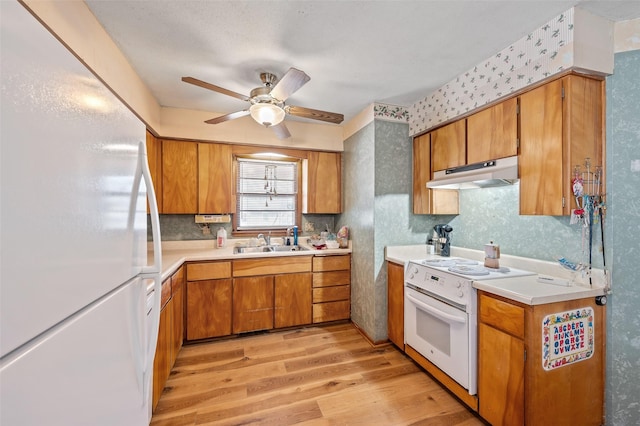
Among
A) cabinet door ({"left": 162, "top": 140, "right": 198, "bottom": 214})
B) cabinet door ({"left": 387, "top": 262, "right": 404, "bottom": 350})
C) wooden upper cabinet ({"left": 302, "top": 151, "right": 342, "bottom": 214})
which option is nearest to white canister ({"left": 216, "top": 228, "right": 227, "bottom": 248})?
cabinet door ({"left": 162, "top": 140, "right": 198, "bottom": 214})

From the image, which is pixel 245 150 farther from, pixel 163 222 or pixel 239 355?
pixel 239 355

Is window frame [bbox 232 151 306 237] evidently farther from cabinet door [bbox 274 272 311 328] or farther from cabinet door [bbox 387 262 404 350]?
cabinet door [bbox 387 262 404 350]

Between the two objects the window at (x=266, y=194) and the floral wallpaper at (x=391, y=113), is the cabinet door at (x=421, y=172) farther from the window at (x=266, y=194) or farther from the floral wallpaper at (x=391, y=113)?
the window at (x=266, y=194)

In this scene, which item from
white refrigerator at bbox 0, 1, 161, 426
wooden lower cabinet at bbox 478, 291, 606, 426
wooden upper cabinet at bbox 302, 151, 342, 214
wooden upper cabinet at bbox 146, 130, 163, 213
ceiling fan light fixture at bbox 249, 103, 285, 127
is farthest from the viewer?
wooden upper cabinet at bbox 302, 151, 342, 214

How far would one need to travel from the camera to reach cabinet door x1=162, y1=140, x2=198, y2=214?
2895 millimetres

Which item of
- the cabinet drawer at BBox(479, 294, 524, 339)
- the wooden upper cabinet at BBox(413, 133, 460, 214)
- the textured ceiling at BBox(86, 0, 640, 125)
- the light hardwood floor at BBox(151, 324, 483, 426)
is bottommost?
the light hardwood floor at BBox(151, 324, 483, 426)

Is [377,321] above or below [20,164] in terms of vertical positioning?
below

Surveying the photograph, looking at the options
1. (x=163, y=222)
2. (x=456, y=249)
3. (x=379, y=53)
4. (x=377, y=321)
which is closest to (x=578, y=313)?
(x=456, y=249)

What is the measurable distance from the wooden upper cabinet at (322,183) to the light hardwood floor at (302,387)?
1581 mm

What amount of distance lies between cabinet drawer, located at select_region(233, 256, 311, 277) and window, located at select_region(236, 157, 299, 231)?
68 centimetres

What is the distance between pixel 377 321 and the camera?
8.85 feet

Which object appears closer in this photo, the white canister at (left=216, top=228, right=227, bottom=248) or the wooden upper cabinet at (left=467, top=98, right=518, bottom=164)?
the wooden upper cabinet at (left=467, top=98, right=518, bottom=164)

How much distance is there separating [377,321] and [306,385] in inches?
38.0

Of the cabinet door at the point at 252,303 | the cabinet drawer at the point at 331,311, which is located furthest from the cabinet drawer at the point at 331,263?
the cabinet door at the point at 252,303
